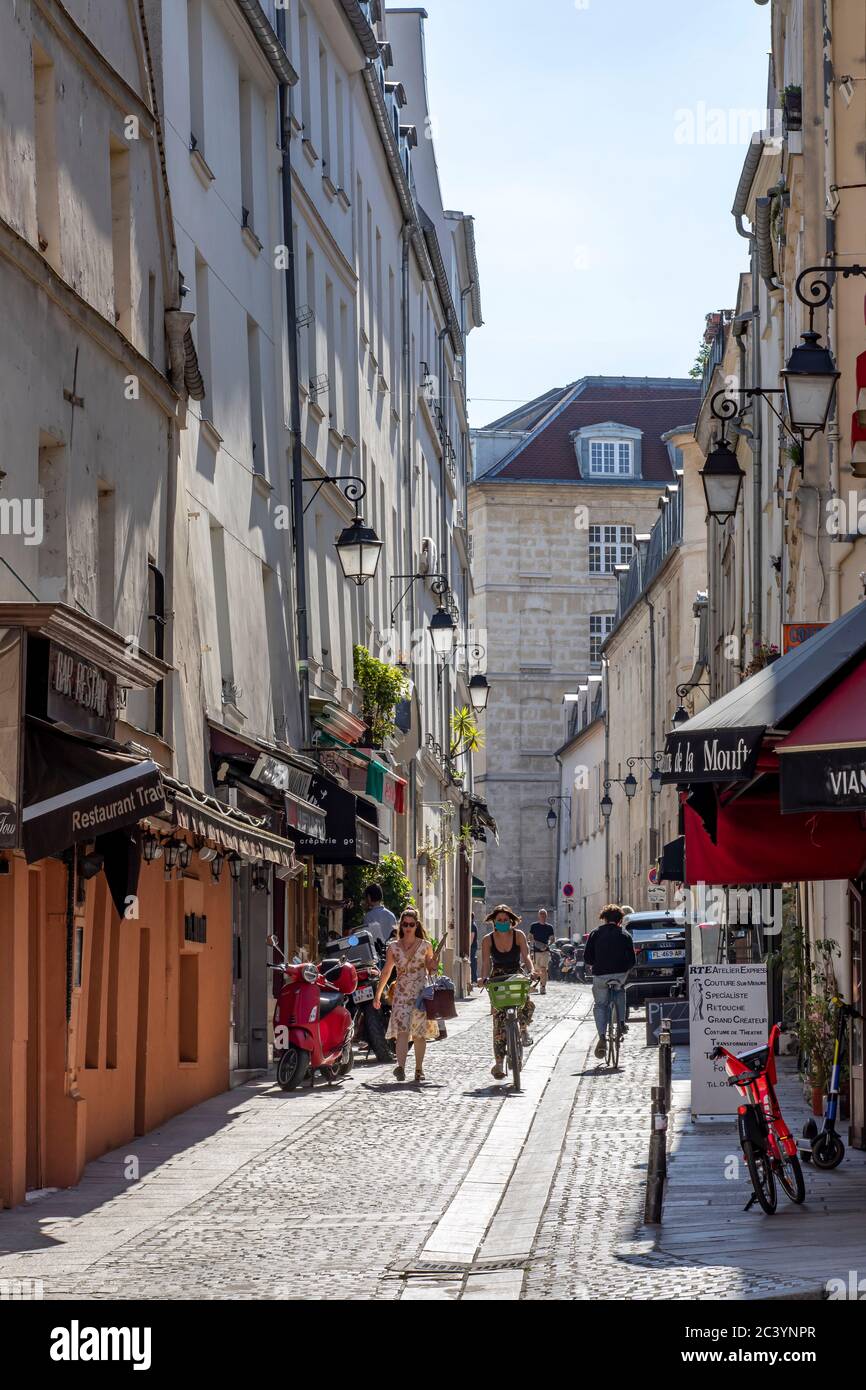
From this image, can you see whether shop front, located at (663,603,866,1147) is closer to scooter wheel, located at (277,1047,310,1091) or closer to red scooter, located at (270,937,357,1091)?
red scooter, located at (270,937,357,1091)

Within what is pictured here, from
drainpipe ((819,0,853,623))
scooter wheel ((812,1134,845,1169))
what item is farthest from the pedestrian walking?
scooter wheel ((812,1134,845,1169))

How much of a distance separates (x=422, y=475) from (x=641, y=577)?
72.8 feet

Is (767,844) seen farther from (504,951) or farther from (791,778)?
(504,951)

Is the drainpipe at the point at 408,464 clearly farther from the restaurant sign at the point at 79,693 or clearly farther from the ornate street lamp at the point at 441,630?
the restaurant sign at the point at 79,693

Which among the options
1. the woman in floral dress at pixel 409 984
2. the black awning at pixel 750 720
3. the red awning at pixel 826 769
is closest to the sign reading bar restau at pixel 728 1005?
the black awning at pixel 750 720

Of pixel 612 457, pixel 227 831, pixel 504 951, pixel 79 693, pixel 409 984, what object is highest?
pixel 612 457

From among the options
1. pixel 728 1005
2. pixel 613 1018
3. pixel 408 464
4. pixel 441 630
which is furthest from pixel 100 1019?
pixel 408 464

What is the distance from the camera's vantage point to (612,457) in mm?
85250

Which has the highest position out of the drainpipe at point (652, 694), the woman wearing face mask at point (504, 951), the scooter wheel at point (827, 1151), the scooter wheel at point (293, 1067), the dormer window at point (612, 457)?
the dormer window at point (612, 457)

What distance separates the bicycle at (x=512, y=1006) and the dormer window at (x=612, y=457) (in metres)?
64.8

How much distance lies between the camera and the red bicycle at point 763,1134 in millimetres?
11898

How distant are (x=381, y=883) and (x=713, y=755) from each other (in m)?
17.7
